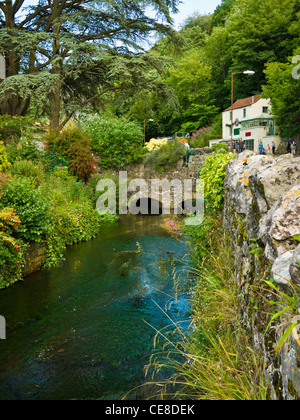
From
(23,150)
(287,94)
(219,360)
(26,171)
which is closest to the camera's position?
(219,360)

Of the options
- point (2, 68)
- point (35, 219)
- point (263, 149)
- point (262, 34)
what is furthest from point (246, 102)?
point (35, 219)

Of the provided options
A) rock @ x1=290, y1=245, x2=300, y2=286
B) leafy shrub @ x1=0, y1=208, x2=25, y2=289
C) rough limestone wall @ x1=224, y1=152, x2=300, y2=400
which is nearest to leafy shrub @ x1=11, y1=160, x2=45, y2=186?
leafy shrub @ x1=0, y1=208, x2=25, y2=289

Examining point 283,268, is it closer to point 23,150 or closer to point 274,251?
point 274,251

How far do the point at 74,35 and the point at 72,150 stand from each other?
20.4 ft

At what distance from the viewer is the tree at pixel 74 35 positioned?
16469mm

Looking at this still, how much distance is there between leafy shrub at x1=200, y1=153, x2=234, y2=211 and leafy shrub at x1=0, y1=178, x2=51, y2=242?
4.31m

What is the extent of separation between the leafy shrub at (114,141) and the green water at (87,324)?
1169cm

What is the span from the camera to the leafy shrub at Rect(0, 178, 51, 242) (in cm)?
820

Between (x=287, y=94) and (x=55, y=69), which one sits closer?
(x=55, y=69)

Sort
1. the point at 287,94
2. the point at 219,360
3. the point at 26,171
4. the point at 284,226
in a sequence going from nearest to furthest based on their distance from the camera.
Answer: the point at 284,226, the point at 219,360, the point at 26,171, the point at 287,94

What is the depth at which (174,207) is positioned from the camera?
67.1 ft

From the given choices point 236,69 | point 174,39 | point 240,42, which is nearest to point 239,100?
point 236,69

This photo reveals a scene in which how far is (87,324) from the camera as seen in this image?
573cm

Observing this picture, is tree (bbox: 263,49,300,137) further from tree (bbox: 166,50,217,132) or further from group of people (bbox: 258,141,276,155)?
tree (bbox: 166,50,217,132)
